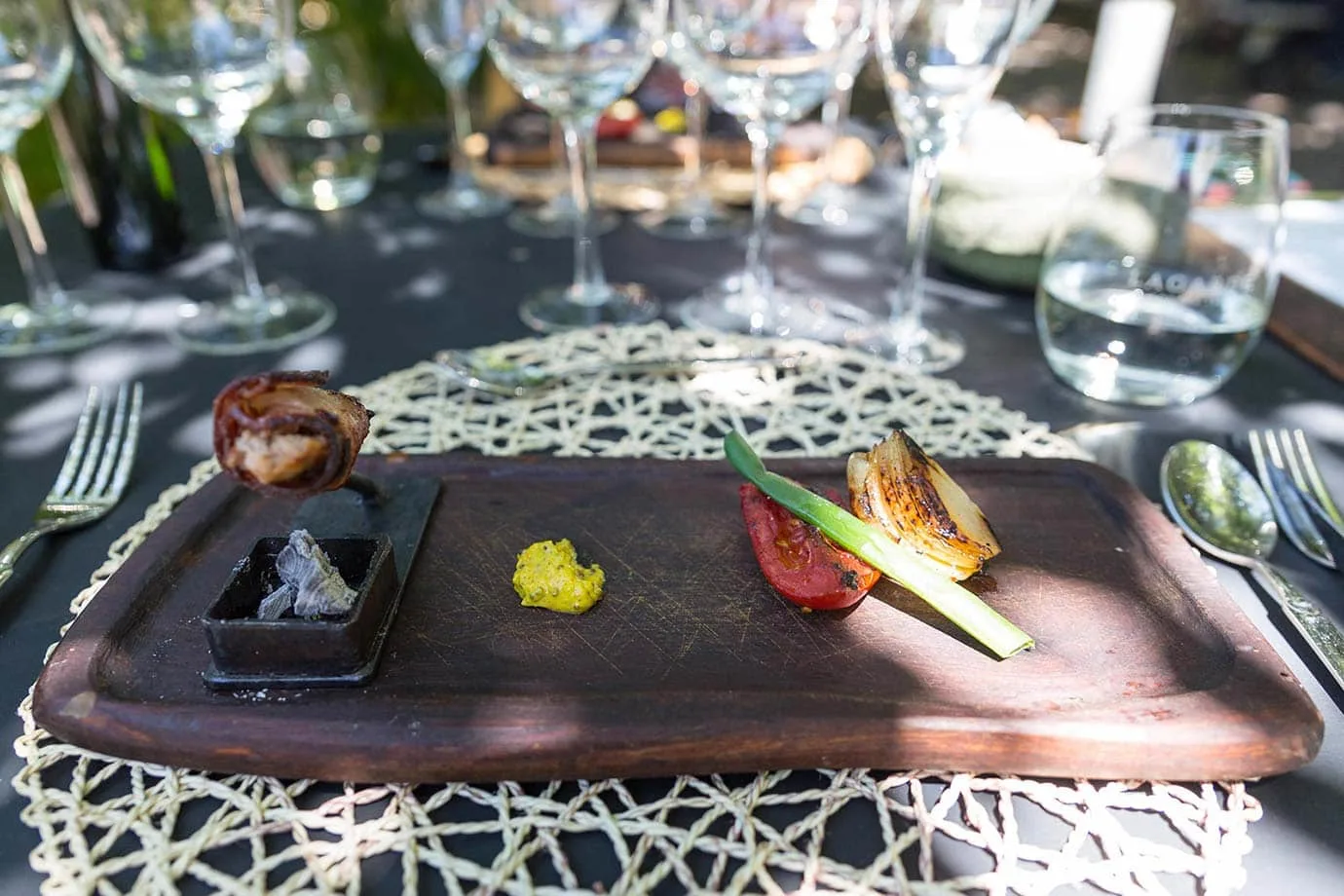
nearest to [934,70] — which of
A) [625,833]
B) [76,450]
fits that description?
[625,833]

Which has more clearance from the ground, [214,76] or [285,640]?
[214,76]

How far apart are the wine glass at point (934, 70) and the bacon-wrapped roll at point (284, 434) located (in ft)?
2.20

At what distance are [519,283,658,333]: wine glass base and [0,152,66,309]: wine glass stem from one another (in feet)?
2.06

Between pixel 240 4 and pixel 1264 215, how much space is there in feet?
3.85

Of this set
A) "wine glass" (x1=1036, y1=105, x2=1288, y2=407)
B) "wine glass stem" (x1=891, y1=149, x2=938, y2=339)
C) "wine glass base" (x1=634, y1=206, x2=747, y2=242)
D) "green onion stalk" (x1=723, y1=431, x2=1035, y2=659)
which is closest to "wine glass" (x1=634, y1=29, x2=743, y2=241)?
"wine glass base" (x1=634, y1=206, x2=747, y2=242)

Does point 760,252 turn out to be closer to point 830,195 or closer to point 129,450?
point 830,195

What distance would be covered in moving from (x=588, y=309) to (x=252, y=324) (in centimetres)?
43

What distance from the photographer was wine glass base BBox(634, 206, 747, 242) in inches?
59.0

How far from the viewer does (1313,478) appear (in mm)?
797

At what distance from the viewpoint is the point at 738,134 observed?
165 centimetres

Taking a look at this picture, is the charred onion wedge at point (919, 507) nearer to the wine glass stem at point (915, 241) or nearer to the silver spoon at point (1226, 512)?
the silver spoon at point (1226, 512)

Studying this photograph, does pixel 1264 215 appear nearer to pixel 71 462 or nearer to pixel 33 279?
pixel 71 462

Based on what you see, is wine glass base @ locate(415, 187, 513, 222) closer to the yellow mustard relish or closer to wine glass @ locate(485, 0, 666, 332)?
wine glass @ locate(485, 0, 666, 332)

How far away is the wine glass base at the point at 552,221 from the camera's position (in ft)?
4.93
